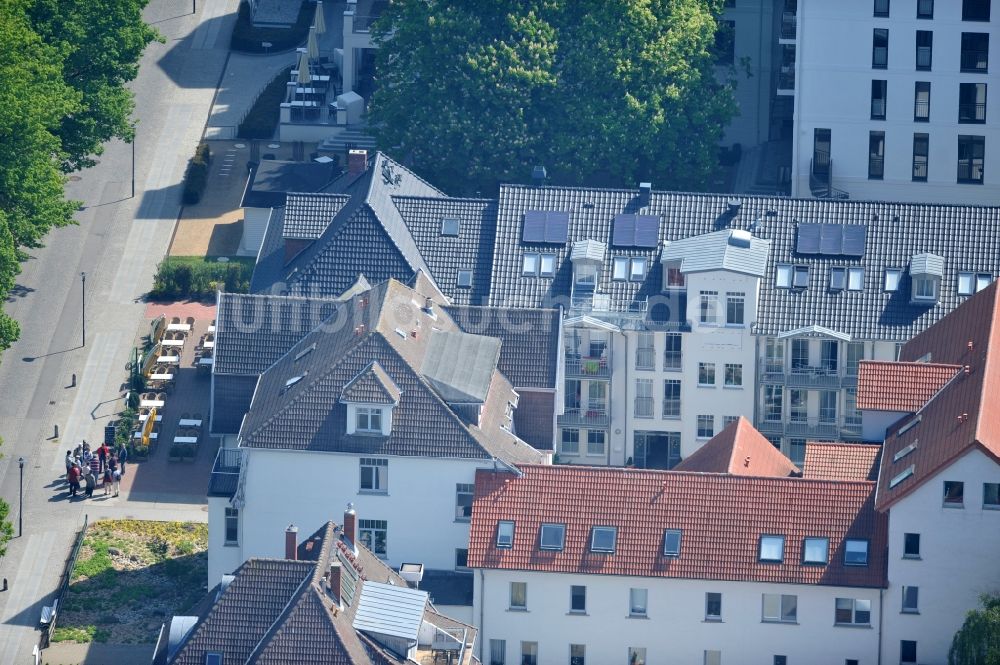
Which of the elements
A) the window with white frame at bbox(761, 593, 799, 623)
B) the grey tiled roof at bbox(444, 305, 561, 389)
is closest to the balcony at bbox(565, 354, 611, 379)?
the grey tiled roof at bbox(444, 305, 561, 389)

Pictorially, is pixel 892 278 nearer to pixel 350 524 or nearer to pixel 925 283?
pixel 925 283

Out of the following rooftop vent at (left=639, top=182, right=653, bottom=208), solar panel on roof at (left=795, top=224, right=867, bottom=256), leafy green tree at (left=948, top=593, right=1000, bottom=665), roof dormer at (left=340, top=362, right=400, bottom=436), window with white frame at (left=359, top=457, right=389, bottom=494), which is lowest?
leafy green tree at (left=948, top=593, right=1000, bottom=665)

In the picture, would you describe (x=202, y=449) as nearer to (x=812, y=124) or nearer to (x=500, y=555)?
(x=500, y=555)

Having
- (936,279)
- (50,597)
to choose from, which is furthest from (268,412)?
(936,279)

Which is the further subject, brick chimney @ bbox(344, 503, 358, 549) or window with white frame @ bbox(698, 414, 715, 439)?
window with white frame @ bbox(698, 414, 715, 439)

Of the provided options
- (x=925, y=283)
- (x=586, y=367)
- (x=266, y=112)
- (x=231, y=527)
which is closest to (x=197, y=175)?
(x=266, y=112)

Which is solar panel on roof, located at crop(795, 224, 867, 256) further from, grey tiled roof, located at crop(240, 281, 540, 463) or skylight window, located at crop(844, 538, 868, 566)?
skylight window, located at crop(844, 538, 868, 566)

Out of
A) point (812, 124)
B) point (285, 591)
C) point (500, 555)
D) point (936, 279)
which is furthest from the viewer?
point (812, 124)
